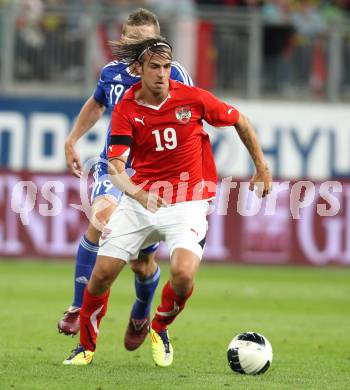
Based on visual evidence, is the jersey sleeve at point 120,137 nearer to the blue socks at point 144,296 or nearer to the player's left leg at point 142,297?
the player's left leg at point 142,297

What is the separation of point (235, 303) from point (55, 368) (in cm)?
554

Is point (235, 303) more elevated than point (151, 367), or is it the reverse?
point (151, 367)

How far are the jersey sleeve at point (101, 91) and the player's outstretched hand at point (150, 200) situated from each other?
1495 mm

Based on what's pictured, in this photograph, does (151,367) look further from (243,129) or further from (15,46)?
(15,46)

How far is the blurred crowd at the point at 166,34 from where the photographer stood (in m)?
17.5

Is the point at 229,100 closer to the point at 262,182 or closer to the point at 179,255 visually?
the point at 262,182

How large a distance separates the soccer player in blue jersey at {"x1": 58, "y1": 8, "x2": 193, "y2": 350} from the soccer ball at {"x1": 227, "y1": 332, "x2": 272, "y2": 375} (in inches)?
42.6

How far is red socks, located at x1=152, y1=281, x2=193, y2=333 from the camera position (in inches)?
302

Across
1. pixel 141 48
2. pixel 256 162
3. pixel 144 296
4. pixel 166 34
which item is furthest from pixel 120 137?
pixel 166 34

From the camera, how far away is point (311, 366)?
811 cm

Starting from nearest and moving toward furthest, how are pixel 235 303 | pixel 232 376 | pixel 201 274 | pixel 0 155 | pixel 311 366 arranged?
pixel 232 376, pixel 311 366, pixel 235 303, pixel 201 274, pixel 0 155

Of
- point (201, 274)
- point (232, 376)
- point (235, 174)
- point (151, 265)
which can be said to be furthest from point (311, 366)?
Answer: point (235, 174)

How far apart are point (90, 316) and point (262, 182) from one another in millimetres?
1525

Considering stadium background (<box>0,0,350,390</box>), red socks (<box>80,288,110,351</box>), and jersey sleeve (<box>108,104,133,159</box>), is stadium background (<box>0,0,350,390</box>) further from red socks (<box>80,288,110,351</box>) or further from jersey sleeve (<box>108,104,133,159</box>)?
jersey sleeve (<box>108,104,133,159</box>)
